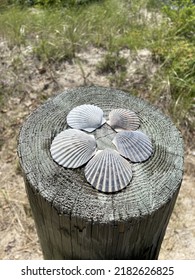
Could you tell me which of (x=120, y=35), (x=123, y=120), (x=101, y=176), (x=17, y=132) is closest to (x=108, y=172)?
(x=101, y=176)

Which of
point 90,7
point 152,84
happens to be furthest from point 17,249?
point 90,7

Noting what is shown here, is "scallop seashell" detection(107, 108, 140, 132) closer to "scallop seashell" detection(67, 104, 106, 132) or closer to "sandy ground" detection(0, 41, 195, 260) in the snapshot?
"scallop seashell" detection(67, 104, 106, 132)

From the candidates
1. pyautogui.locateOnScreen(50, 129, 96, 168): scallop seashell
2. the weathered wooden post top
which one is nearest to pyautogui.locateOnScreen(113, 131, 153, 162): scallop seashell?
the weathered wooden post top

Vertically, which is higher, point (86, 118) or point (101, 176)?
point (86, 118)

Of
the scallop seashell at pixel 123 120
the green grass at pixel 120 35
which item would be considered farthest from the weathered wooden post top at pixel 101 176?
the green grass at pixel 120 35

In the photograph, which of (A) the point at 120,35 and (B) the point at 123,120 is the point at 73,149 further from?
(A) the point at 120,35

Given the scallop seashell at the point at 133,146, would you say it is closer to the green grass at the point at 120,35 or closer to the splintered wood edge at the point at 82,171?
the splintered wood edge at the point at 82,171
